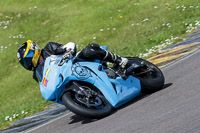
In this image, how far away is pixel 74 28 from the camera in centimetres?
1906

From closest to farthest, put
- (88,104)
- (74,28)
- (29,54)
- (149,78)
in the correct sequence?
(88,104)
(29,54)
(149,78)
(74,28)

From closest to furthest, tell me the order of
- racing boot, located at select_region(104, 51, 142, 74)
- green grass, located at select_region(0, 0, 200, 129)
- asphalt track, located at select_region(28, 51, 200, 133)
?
asphalt track, located at select_region(28, 51, 200, 133)
racing boot, located at select_region(104, 51, 142, 74)
green grass, located at select_region(0, 0, 200, 129)

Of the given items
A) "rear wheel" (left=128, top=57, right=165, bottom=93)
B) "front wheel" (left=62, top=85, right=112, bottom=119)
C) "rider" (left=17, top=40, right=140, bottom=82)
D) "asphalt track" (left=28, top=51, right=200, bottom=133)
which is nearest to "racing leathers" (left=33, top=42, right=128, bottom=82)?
"rider" (left=17, top=40, right=140, bottom=82)

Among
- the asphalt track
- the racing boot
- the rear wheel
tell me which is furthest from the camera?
the rear wheel

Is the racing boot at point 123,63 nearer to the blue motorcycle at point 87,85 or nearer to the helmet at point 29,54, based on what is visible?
the blue motorcycle at point 87,85

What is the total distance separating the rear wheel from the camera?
22.7 feet

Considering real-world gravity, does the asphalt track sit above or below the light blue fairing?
below

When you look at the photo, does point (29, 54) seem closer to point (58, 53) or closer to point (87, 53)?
point (58, 53)

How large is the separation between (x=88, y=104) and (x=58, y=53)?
141cm

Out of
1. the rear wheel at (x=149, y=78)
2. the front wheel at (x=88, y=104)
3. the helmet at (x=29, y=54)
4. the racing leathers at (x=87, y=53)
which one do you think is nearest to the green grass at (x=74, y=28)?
the helmet at (x=29, y=54)

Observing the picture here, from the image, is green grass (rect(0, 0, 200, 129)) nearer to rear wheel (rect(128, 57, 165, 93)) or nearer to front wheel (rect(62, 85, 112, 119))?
rear wheel (rect(128, 57, 165, 93))

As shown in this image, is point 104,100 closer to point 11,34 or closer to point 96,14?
point 96,14

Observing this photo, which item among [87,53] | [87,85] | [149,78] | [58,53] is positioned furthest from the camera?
[149,78]

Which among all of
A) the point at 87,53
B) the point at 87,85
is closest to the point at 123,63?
the point at 87,53
